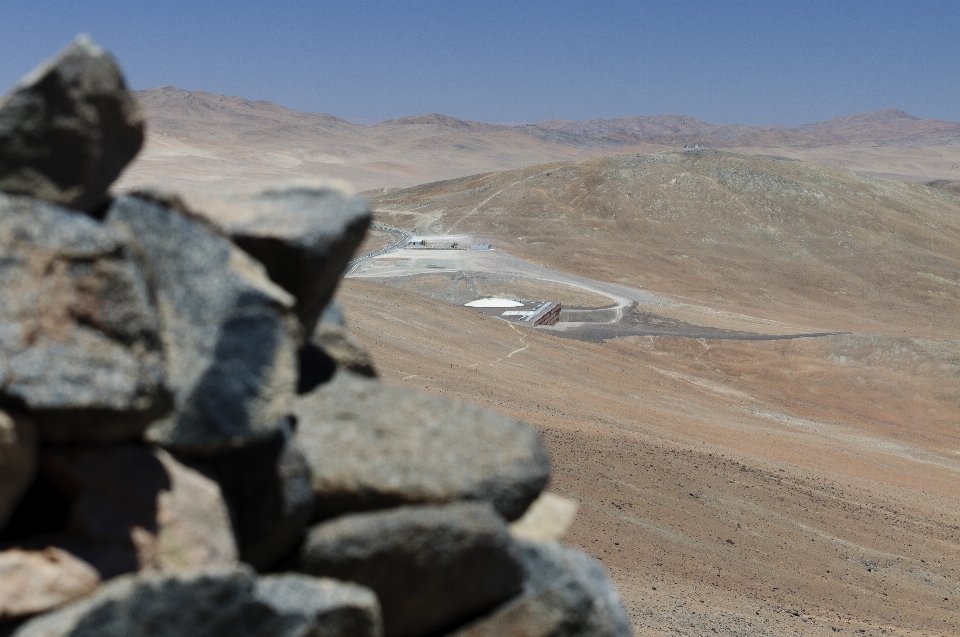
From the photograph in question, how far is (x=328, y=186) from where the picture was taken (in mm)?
4434

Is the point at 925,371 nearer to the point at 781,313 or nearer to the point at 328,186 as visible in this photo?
the point at 781,313

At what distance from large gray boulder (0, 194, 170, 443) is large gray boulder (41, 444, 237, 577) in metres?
0.10

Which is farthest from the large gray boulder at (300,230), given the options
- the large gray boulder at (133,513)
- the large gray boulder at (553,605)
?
the large gray boulder at (553,605)

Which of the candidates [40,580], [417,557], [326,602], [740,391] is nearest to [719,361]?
[740,391]

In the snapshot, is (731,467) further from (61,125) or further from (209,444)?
(61,125)

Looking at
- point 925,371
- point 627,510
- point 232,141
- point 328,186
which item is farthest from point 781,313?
point 232,141

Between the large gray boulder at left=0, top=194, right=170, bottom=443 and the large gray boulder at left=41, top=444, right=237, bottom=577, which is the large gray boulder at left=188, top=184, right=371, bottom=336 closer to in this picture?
the large gray boulder at left=0, top=194, right=170, bottom=443

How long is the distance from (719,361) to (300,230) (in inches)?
1349

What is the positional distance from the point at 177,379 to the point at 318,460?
2.62ft

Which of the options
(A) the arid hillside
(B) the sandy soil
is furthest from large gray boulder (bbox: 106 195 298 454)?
(A) the arid hillside

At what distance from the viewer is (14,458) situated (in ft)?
10.4

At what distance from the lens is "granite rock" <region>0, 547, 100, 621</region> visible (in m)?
3.15

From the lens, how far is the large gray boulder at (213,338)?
3.59m

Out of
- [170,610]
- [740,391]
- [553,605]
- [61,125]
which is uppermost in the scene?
[61,125]
